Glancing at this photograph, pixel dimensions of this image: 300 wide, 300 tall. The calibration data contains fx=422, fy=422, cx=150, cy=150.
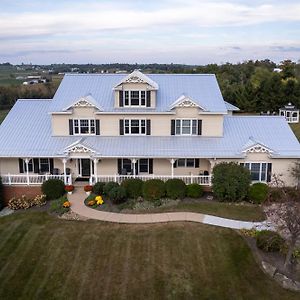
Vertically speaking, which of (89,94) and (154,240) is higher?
(89,94)

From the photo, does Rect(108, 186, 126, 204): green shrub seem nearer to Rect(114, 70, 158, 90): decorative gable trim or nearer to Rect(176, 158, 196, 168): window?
Rect(176, 158, 196, 168): window

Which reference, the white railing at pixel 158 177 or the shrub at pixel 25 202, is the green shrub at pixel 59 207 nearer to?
the shrub at pixel 25 202

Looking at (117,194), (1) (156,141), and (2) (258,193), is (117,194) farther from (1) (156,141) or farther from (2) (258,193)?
(2) (258,193)

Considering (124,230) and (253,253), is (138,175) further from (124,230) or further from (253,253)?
(253,253)

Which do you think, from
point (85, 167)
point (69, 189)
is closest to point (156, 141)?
point (85, 167)

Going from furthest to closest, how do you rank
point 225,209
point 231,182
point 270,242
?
point 231,182
point 225,209
point 270,242

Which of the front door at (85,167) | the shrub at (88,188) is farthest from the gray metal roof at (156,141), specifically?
the shrub at (88,188)

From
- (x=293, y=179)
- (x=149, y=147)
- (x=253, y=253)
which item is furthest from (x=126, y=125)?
(x=253, y=253)
